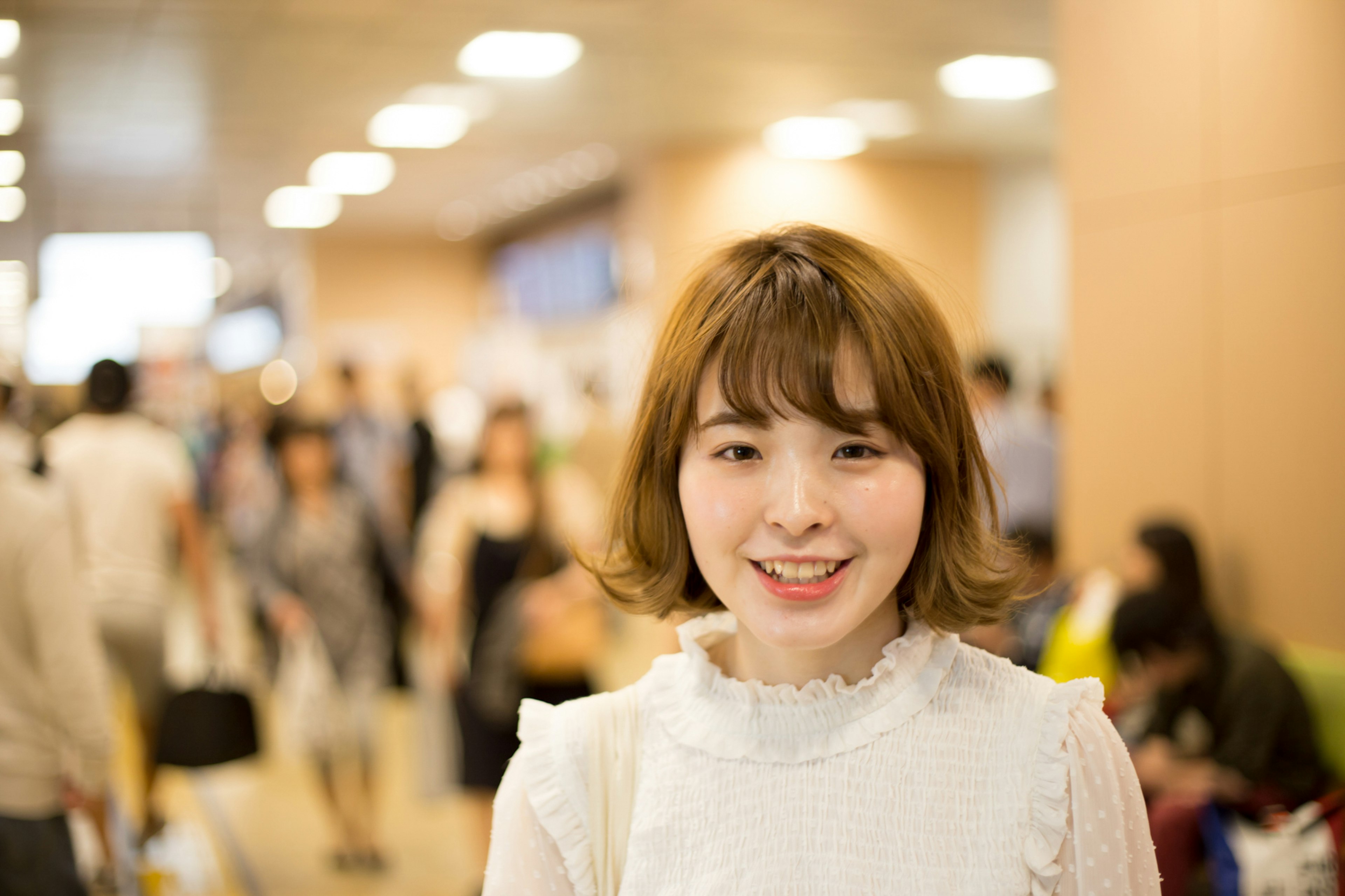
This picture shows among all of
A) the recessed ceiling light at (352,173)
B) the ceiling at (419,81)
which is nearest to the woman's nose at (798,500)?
the ceiling at (419,81)

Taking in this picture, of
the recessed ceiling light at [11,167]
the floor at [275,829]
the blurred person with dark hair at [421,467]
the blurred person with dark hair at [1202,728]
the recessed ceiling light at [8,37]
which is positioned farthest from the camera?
the blurred person with dark hair at [421,467]

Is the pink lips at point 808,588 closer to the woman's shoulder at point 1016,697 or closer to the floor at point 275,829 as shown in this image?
the woman's shoulder at point 1016,697

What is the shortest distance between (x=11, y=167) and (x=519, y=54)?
271cm

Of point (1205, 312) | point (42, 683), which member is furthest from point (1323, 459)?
point (42, 683)

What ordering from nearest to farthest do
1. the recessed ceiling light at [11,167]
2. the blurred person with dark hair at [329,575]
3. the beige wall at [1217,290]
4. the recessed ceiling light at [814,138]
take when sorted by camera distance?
the beige wall at [1217,290], the blurred person with dark hair at [329,575], the recessed ceiling light at [11,167], the recessed ceiling light at [814,138]

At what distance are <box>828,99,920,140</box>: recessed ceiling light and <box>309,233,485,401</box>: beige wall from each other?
7.35 meters

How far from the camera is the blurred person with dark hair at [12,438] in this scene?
2798mm

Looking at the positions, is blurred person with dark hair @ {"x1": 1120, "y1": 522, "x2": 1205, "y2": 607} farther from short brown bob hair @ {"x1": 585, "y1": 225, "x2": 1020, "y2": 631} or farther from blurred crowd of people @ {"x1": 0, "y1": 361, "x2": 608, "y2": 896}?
short brown bob hair @ {"x1": 585, "y1": 225, "x2": 1020, "y2": 631}

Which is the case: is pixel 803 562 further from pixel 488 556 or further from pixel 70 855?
pixel 488 556

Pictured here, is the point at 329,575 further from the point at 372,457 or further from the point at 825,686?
the point at 825,686

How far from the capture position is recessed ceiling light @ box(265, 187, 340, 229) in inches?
423

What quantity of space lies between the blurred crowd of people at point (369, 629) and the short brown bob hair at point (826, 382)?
1.47 meters

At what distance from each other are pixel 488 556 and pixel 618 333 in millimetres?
2530

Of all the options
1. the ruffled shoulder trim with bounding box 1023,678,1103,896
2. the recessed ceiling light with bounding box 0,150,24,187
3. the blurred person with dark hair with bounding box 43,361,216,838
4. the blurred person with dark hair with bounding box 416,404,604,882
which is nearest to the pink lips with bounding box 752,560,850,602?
the ruffled shoulder trim with bounding box 1023,678,1103,896
